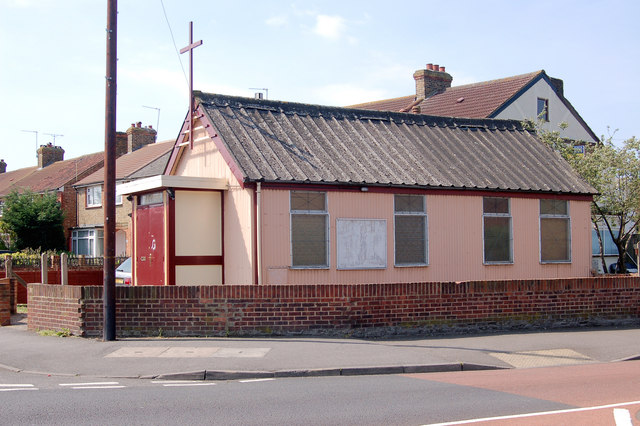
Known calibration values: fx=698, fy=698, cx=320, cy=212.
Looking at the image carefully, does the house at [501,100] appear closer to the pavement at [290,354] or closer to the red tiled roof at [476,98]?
the red tiled roof at [476,98]

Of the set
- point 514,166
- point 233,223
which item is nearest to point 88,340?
point 233,223

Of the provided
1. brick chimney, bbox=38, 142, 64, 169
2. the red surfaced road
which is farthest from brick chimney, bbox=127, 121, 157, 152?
the red surfaced road

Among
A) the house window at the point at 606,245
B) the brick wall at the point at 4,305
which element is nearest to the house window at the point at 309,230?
the brick wall at the point at 4,305

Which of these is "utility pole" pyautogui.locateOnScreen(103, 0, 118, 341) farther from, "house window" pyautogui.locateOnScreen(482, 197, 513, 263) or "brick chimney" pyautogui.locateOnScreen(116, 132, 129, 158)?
"brick chimney" pyautogui.locateOnScreen(116, 132, 129, 158)

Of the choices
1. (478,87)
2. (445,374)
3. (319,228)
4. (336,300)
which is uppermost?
(478,87)

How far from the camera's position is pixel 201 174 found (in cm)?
1802

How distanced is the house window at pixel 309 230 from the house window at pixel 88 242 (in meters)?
26.1

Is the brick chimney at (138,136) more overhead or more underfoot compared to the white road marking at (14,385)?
more overhead

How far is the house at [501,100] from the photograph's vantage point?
109ft

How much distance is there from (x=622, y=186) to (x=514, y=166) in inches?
217

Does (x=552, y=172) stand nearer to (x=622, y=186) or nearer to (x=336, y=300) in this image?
(x=622, y=186)

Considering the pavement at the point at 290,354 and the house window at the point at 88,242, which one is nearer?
the pavement at the point at 290,354

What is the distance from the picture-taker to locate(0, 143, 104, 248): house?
42812mm

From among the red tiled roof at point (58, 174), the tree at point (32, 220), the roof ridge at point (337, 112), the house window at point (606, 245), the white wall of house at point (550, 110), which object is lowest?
the house window at point (606, 245)
